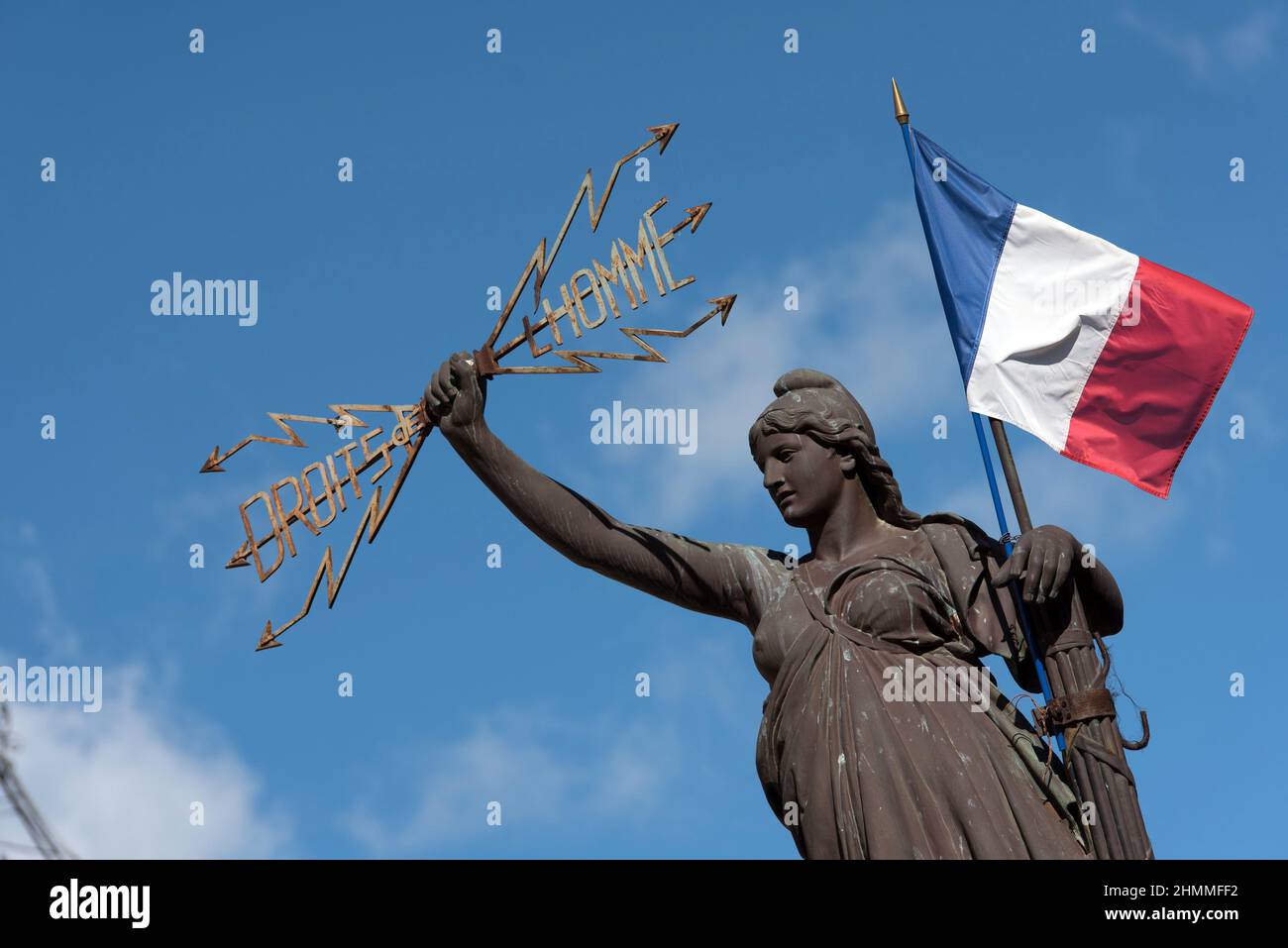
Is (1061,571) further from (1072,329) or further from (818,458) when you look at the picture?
(1072,329)

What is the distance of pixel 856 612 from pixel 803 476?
107cm

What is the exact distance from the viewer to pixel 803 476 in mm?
13500

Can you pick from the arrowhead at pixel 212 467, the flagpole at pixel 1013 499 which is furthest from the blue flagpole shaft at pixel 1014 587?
the arrowhead at pixel 212 467

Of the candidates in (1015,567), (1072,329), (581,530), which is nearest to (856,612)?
(1015,567)

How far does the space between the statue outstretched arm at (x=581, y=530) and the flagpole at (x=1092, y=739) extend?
1880 mm

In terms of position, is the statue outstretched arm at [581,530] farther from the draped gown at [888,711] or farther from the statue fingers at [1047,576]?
the statue fingers at [1047,576]

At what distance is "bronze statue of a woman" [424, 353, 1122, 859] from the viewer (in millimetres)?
12172

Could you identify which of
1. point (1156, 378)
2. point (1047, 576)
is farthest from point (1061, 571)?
point (1156, 378)

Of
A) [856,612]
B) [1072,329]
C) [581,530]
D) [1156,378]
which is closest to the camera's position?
[856,612]

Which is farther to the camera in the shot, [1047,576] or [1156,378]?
[1156,378]

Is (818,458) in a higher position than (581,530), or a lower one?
higher

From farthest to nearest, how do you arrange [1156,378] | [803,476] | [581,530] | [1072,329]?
[1072,329]
[1156,378]
[803,476]
[581,530]

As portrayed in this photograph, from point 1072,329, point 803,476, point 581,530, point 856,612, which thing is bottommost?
point 856,612

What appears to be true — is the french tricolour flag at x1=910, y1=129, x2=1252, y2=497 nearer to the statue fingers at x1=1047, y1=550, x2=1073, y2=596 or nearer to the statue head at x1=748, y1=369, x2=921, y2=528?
the statue head at x1=748, y1=369, x2=921, y2=528
